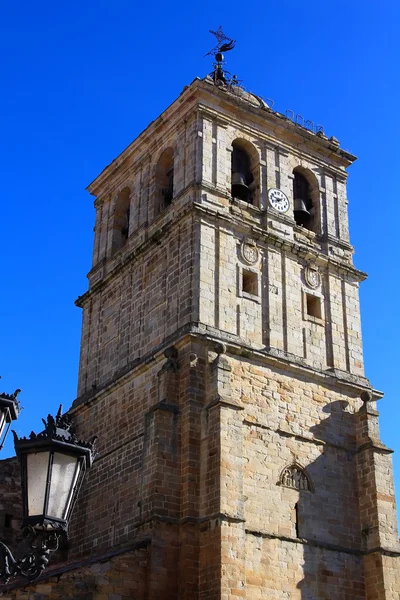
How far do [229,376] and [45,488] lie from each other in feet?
44.9

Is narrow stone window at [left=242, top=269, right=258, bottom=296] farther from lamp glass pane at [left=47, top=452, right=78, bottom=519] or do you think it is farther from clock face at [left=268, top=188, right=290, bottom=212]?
lamp glass pane at [left=47, top=452, right=78, bottom=519]

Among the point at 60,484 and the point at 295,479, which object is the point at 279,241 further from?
the point at 60,484

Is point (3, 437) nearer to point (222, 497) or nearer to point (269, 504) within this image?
point (222, 497)

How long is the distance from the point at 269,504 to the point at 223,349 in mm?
3797

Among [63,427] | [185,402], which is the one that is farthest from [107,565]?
[63,427]

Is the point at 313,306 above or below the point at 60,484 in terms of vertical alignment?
above

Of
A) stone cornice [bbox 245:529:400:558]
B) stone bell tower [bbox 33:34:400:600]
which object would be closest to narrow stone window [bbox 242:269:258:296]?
stone bell tower [bbox 33:34:400:600]

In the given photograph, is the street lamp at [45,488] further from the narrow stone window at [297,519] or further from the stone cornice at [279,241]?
the stone cornice at [279,241]

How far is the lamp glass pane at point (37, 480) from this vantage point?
6.98 metres

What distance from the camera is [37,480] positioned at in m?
7.04

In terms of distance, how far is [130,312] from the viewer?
24.7 m

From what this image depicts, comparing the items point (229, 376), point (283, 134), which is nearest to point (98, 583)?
point (229, 376)

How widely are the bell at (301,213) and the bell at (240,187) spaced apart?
1.73 meters

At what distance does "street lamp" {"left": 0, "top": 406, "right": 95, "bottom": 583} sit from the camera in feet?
22.9
